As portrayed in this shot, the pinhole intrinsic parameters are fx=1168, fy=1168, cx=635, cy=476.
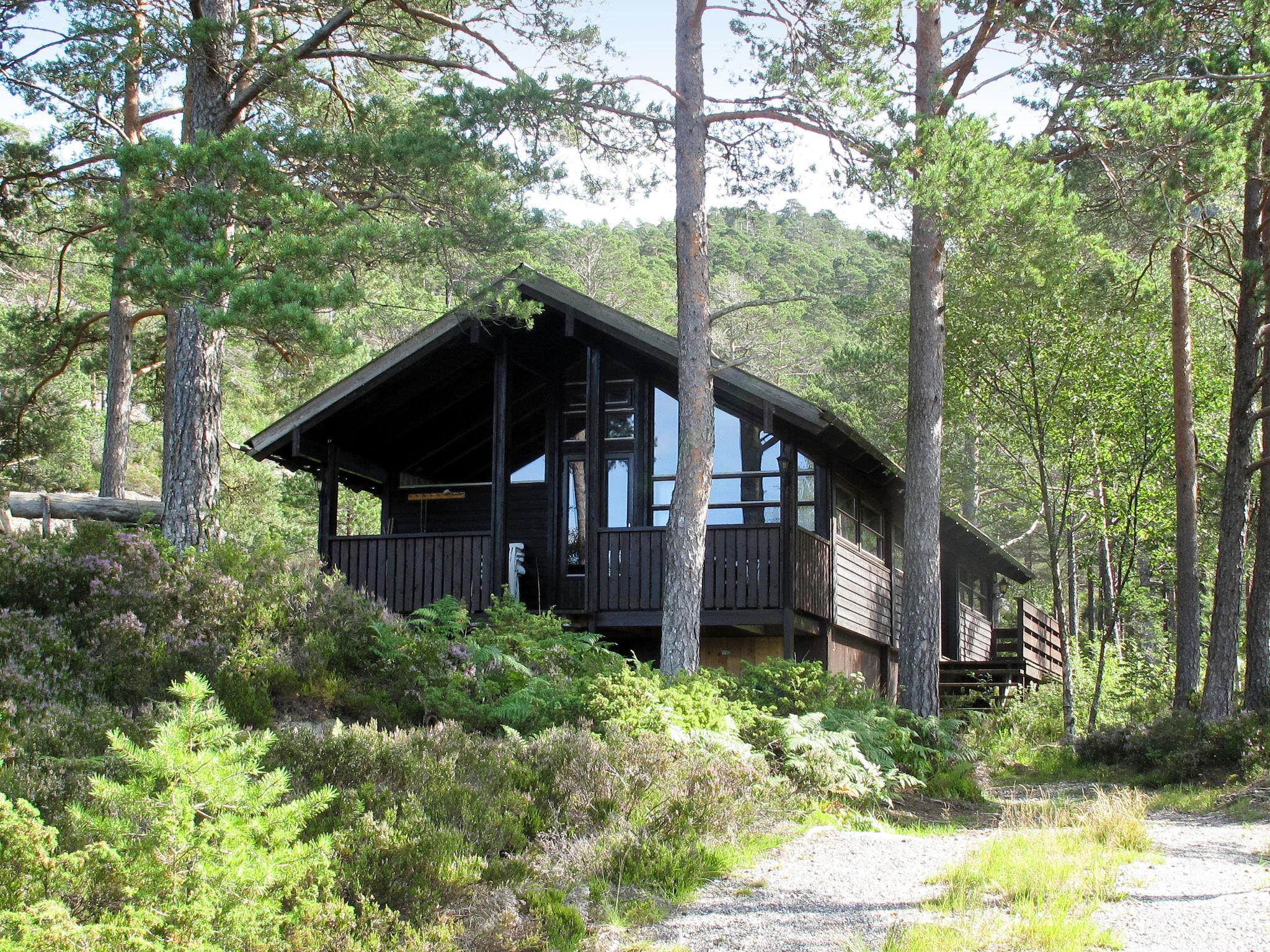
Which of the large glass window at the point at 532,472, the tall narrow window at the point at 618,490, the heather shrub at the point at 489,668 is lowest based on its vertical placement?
the heather shrub at the point at 489,668

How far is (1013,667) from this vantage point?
2105 centimetres

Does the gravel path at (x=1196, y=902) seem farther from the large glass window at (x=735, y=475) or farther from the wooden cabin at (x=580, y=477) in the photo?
the large glass window at (x=735, y=475)

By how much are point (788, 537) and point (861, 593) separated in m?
4.39

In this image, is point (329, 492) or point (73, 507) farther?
point (329, 492)

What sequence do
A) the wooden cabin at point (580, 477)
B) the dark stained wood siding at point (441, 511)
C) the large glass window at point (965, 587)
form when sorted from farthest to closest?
the large glass window at point (965, 587), the dark stained wood siding at point (441, 511), the wooden cabin at point (580, 477)

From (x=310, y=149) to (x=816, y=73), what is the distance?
558cm

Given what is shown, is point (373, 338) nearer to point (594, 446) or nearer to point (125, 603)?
point (594, 446)

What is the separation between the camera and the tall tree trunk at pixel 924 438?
47.7ft

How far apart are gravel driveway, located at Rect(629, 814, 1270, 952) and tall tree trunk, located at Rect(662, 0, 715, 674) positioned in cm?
454

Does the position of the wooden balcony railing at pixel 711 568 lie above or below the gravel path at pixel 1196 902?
above

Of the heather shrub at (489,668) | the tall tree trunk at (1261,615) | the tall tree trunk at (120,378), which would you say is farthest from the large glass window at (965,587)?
the tall tree trunk at (120,378)

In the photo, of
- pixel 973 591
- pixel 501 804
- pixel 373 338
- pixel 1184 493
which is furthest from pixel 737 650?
pixel 373 338

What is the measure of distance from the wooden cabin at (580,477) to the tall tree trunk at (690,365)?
7.99 ft

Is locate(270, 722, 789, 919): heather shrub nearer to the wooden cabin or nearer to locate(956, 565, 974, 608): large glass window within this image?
the wooden cabin
